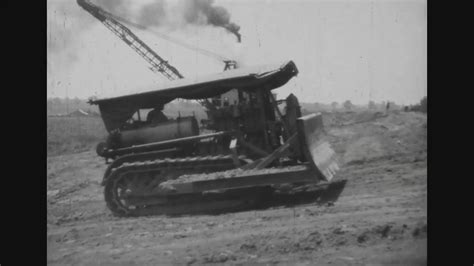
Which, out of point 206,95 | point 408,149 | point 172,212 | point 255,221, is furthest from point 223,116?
point 408,149

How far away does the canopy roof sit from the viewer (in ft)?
27.8

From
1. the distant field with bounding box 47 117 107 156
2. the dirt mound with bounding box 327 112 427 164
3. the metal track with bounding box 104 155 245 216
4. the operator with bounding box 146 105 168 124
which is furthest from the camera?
the distant field with bounding box 47 117 107 156

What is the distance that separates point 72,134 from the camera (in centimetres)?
2819

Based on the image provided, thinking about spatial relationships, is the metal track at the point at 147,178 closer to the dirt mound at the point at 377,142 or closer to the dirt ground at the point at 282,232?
the dirt ground at the point at 282,232

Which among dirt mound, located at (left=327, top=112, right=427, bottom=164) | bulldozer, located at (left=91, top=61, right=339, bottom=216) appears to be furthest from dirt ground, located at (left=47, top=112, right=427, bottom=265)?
A: dirt mound, located at (left=327, top=112, right=427, bottom=164)

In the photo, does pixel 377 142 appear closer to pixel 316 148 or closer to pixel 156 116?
pixel 316 148

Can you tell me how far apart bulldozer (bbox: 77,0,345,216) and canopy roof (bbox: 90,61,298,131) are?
20 millimetres

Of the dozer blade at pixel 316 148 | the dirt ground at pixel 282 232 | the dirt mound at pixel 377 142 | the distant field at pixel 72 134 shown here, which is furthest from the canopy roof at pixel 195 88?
the distant field at pixel 72 134

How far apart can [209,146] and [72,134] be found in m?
21.7

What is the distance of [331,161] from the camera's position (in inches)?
371

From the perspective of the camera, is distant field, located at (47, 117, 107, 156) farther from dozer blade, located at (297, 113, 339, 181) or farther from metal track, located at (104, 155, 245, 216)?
dozer blade, located at (297, 113, 339, 181)

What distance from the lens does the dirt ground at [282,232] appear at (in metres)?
5.33
